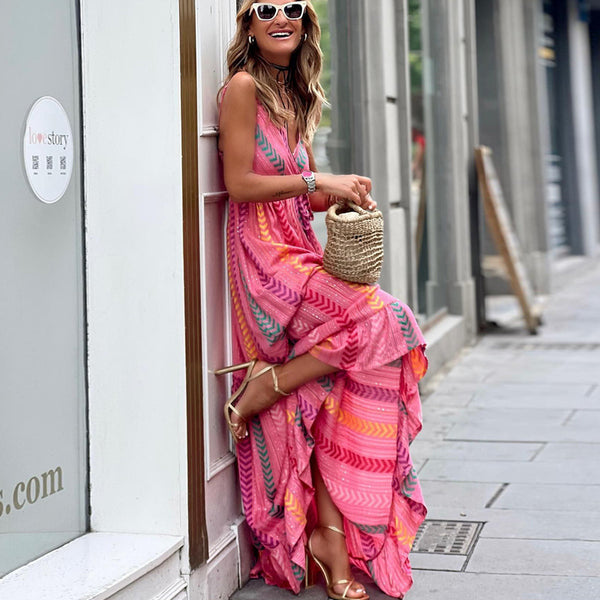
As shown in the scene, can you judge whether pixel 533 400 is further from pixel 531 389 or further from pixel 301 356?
pixel 301 356

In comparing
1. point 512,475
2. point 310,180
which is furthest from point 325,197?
point 512,475

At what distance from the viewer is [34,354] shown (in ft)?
11.5

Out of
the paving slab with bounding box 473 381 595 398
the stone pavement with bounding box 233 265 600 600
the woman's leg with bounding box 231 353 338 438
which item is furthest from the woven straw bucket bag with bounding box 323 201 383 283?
the paving slab with bounding box 473 381 595 398

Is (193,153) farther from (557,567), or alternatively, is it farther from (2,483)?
(557,567)

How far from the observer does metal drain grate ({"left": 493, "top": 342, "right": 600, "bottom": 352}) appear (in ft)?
31.8

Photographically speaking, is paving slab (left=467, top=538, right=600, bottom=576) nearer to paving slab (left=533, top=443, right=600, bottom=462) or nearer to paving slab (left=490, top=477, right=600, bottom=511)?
paving slab (left=490, top=477, right=600, bottom=511)

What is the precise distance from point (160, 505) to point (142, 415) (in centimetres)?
29

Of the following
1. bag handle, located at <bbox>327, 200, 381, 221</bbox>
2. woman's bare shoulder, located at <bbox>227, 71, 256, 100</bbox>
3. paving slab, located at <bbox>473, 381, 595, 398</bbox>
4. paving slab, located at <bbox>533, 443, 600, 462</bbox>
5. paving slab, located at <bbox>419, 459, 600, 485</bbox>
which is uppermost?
woman's bare shoulder, located at <bbox>227, 71, 256, 100</bbox>

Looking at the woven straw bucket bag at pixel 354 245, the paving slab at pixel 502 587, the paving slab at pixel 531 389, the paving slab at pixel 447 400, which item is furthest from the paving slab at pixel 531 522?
the paving slab at pixel 531 389

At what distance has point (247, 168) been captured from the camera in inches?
151

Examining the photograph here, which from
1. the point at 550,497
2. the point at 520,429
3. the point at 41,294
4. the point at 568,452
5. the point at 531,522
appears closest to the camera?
the point at 41,294

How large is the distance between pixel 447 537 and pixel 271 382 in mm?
1178

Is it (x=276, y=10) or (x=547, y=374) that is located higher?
(x=276, y=10)

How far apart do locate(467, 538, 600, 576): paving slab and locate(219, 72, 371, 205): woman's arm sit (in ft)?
4.79
